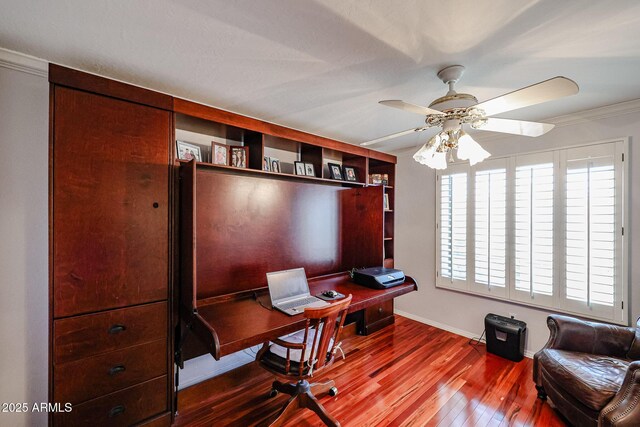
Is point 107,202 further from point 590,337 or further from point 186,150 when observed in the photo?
point 590,337

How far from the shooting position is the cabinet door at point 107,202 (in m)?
1.52

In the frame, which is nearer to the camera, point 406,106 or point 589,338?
point 406,106

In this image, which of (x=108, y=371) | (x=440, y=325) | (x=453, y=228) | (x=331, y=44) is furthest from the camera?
(x=440, y=325)

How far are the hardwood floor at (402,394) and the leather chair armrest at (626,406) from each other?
0.54 meters

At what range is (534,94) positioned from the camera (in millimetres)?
1223

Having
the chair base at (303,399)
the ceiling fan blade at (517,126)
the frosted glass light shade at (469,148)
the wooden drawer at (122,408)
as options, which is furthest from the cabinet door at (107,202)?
the ceiling fan blade at (517,126)

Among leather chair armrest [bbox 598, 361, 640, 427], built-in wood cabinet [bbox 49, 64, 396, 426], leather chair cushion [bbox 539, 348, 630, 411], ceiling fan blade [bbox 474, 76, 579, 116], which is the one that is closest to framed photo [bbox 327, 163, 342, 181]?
built-in wood cabinet [bbox 49, 64, 396, 426]

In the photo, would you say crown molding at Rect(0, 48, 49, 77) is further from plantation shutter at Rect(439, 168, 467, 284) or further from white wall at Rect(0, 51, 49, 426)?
plantation shutter at Rect(439, 168, 467, 284)

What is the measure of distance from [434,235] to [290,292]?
225cm

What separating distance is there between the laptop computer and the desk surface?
96mm

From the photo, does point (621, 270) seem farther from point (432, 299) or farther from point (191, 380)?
point (191, 380)

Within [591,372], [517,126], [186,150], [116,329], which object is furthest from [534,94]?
[116,329]

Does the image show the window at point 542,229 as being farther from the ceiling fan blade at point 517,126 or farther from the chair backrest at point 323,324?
the chair backrest at point 323,324

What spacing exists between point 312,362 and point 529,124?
201 centimetres
